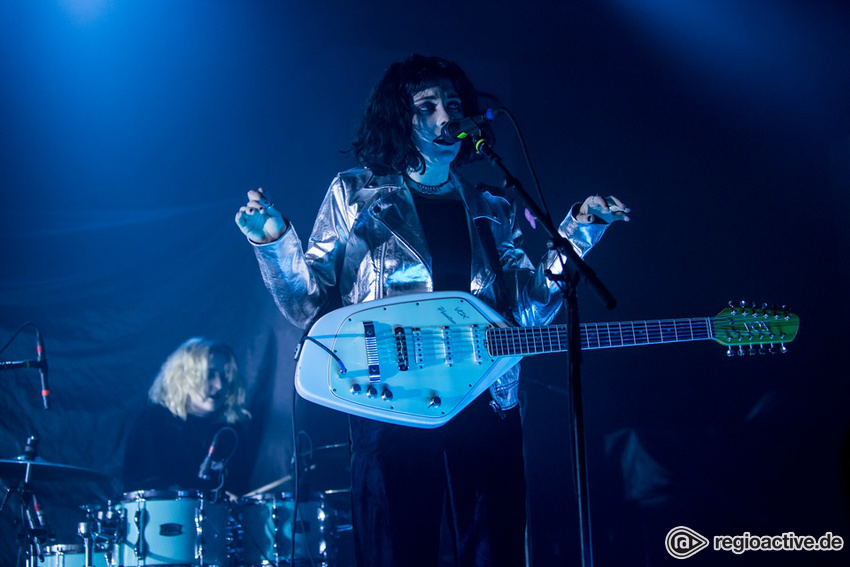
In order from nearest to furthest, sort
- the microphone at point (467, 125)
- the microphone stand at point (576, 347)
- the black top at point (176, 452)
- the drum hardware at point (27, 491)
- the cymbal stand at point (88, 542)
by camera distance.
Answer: the microphone stand at point (576, 347), the microphone at point (467, 125), the drum hardware at point (27, 491), the cymbal stand at point (88, 542), the black top at point (176, 452)

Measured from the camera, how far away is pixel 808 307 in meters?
4.91

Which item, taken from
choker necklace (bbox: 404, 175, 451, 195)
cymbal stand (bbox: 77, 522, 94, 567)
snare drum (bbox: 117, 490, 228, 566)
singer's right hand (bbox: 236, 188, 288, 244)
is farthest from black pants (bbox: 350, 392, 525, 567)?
cymbal stand (bbox: 77, 522, 94, 567)

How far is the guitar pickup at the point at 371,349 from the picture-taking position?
7.52 feet

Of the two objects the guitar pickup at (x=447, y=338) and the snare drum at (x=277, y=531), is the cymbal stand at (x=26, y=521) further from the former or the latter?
the guitar pickup at (x=447, y=338)

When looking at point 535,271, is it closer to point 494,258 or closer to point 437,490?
point 494,258

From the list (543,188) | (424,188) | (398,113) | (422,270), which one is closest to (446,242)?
(422,270)

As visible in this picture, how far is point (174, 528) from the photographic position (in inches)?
171

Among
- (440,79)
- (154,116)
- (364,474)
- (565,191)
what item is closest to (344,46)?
(154,116)

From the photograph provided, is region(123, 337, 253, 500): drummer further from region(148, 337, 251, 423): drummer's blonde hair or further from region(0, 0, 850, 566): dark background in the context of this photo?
region(0, 0, 850, 566): dark background

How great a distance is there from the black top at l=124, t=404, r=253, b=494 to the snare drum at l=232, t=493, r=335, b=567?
0.48 m

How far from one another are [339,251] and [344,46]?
3.29m

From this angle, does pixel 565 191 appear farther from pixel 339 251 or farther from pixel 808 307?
pixel 339 251

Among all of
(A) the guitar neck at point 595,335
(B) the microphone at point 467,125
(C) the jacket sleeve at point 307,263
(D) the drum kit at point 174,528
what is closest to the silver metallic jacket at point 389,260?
(C) the jacket sleeve at point 307,263

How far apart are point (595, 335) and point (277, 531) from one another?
121 inches
